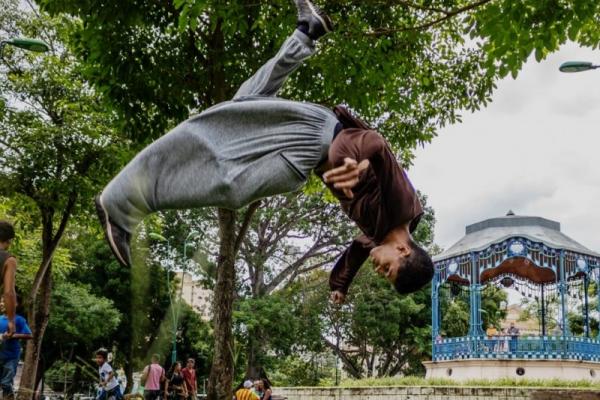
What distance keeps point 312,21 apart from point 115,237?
153 cm

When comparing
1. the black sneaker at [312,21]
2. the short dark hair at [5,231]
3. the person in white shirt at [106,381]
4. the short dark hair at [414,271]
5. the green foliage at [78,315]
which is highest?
the green foliage at [78,315]

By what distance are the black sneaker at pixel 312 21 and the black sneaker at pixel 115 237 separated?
141 cm

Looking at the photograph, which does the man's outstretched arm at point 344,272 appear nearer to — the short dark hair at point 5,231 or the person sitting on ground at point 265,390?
the short dark hair at point 5,231

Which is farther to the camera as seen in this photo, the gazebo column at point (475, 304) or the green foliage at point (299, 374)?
the green foliage at point (299, 374)

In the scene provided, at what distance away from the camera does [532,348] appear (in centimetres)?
1816

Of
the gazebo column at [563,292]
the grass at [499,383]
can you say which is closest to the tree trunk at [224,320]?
the grass at [499,383]

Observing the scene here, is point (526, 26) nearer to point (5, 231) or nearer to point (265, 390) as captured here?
point (5, 231)

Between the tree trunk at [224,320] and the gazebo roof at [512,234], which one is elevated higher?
the gazebo roof at [512,234]

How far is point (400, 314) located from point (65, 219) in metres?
19.2

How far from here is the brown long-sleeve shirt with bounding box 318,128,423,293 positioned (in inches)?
122

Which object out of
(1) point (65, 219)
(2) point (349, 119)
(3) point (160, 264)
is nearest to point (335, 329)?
(3) point (160, 264)

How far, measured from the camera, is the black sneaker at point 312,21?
3631mm

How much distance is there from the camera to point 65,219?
47.5ft

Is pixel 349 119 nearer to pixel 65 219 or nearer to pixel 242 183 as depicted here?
pixel 242 183
